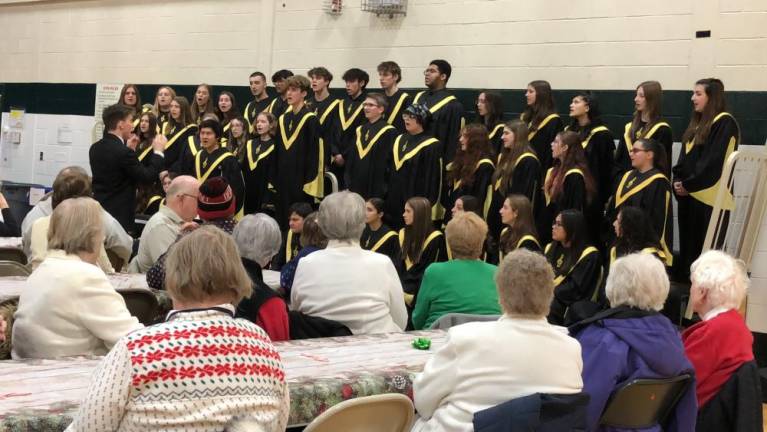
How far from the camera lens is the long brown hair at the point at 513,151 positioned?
808 cm

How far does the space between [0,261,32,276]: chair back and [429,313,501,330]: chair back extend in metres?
2.12

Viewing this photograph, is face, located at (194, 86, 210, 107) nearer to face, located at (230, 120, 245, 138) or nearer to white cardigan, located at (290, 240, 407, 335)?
face, located at (230, 120, 245, 138)

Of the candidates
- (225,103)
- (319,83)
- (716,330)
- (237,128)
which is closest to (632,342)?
(716,330)

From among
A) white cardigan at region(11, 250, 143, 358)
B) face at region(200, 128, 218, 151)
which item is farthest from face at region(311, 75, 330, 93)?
white cardigan at region(11, 250, 143, 358)

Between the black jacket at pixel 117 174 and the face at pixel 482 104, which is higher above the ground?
the face at pixel 482 104

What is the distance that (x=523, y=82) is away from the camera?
9.17 metres

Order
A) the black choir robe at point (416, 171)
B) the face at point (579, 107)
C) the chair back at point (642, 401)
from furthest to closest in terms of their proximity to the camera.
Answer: the black choir robe at point (416, 171)
the face at point (579, 107)
the chair back at point (642, 401)

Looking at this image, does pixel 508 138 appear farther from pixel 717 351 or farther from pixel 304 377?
pixel 304 377

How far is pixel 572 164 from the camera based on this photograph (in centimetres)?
774

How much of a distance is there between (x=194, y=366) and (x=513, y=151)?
6.10 m

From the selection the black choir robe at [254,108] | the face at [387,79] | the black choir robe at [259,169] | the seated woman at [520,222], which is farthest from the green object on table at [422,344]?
the black choir robe at [254,108]

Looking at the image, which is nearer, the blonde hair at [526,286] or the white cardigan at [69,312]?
the blonde hair at [526,286]

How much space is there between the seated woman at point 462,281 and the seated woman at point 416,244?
259 cm

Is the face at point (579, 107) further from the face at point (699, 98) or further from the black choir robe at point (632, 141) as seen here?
the face at point (699, 98)
